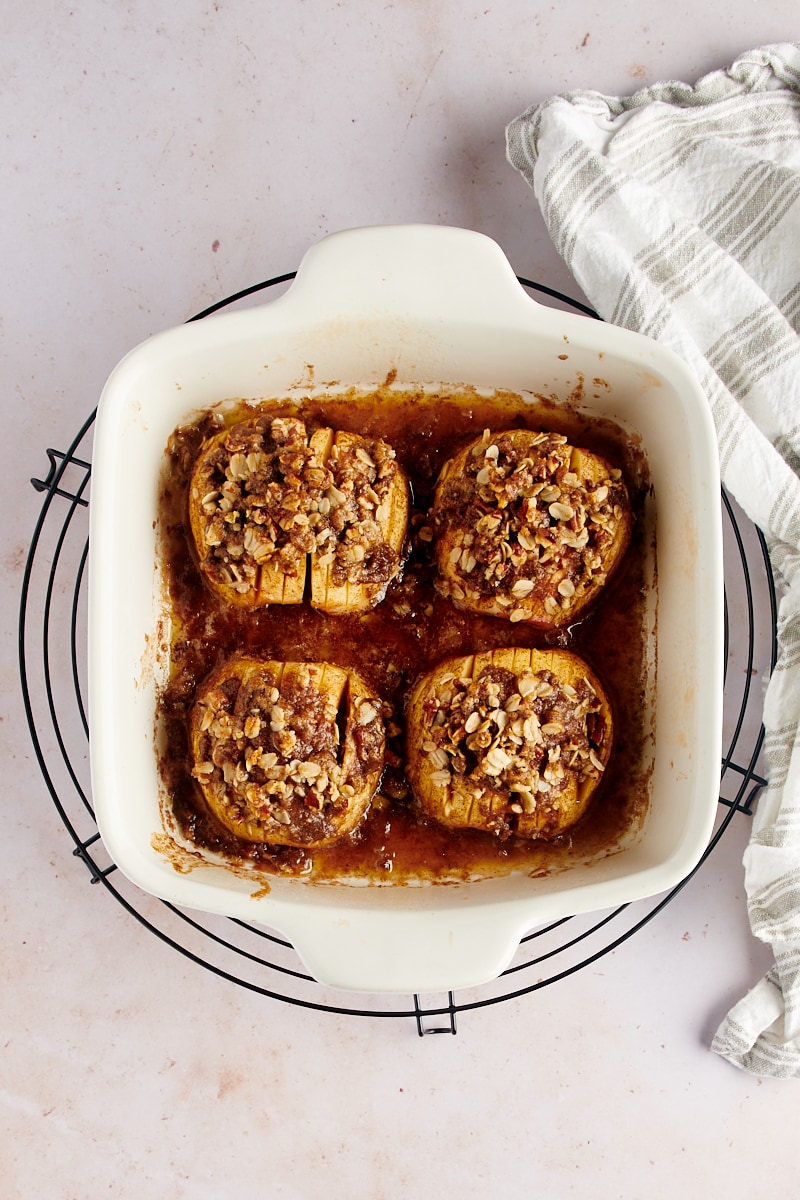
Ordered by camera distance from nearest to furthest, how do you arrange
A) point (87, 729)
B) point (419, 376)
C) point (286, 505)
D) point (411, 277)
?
point (411, 277), point (286, 505), point (419, 376), point (87, 729)

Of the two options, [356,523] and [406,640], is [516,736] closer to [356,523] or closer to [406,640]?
[406,640]

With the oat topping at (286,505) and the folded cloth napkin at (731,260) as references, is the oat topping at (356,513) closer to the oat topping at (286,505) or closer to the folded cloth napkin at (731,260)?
the oat topping at (286,505)

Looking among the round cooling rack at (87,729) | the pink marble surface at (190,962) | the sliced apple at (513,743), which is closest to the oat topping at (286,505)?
the sliced apple at (513,743)

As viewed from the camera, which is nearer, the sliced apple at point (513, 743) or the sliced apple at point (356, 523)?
the sliced apple at point (513, 743)

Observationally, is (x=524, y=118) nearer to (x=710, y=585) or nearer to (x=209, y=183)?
(x=209, y=183)

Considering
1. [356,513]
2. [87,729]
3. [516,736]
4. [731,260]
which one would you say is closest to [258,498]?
[356,513]

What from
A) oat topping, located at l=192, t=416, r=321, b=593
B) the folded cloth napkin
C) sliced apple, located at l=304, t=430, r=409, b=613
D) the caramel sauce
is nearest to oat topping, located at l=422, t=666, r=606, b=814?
the caramel sauce
